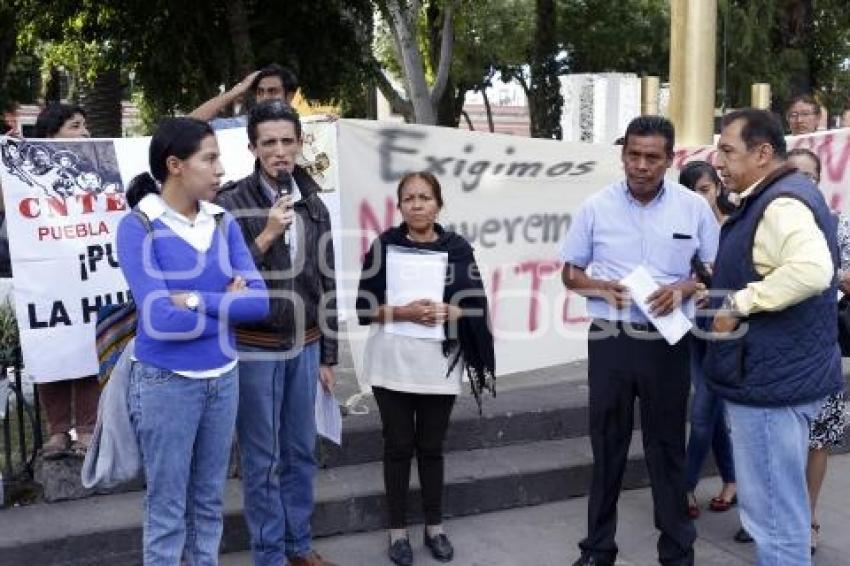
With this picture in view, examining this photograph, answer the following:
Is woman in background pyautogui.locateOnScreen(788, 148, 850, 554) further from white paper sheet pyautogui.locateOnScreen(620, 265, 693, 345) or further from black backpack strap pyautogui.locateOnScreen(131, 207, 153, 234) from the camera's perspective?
black backpack strap pyautogui.locateOnScreen(131, 207, 153, 234)

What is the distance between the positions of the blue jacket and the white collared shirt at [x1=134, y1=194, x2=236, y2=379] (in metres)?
1.71

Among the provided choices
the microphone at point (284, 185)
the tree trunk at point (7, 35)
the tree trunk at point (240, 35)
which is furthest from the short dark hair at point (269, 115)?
the tree trunk at point (7, 35)

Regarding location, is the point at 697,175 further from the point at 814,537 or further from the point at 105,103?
the point at 105,103

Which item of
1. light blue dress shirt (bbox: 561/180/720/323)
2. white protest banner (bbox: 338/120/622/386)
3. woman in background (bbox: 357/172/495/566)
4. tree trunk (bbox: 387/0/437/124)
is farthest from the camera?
tree trunk (bbox: 387/0/437/124)

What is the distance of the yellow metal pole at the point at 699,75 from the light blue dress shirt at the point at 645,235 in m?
2.68

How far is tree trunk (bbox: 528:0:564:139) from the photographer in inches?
705

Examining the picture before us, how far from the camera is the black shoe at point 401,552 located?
4.01 meters

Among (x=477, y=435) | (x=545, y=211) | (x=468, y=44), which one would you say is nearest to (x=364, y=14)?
(x=545, y=211)

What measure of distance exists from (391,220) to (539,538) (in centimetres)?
175

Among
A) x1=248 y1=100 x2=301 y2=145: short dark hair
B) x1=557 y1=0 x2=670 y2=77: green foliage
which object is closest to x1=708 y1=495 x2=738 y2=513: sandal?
x1=248 y1=100 x2=301 y2=145: short dark hair

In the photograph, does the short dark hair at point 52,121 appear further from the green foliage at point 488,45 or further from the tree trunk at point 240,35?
the green foliage at point 488,45

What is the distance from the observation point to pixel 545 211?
5340 millimetres

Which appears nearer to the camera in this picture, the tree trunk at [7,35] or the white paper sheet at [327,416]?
the white paper sheet at [327,416]

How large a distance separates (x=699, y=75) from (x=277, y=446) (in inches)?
164
